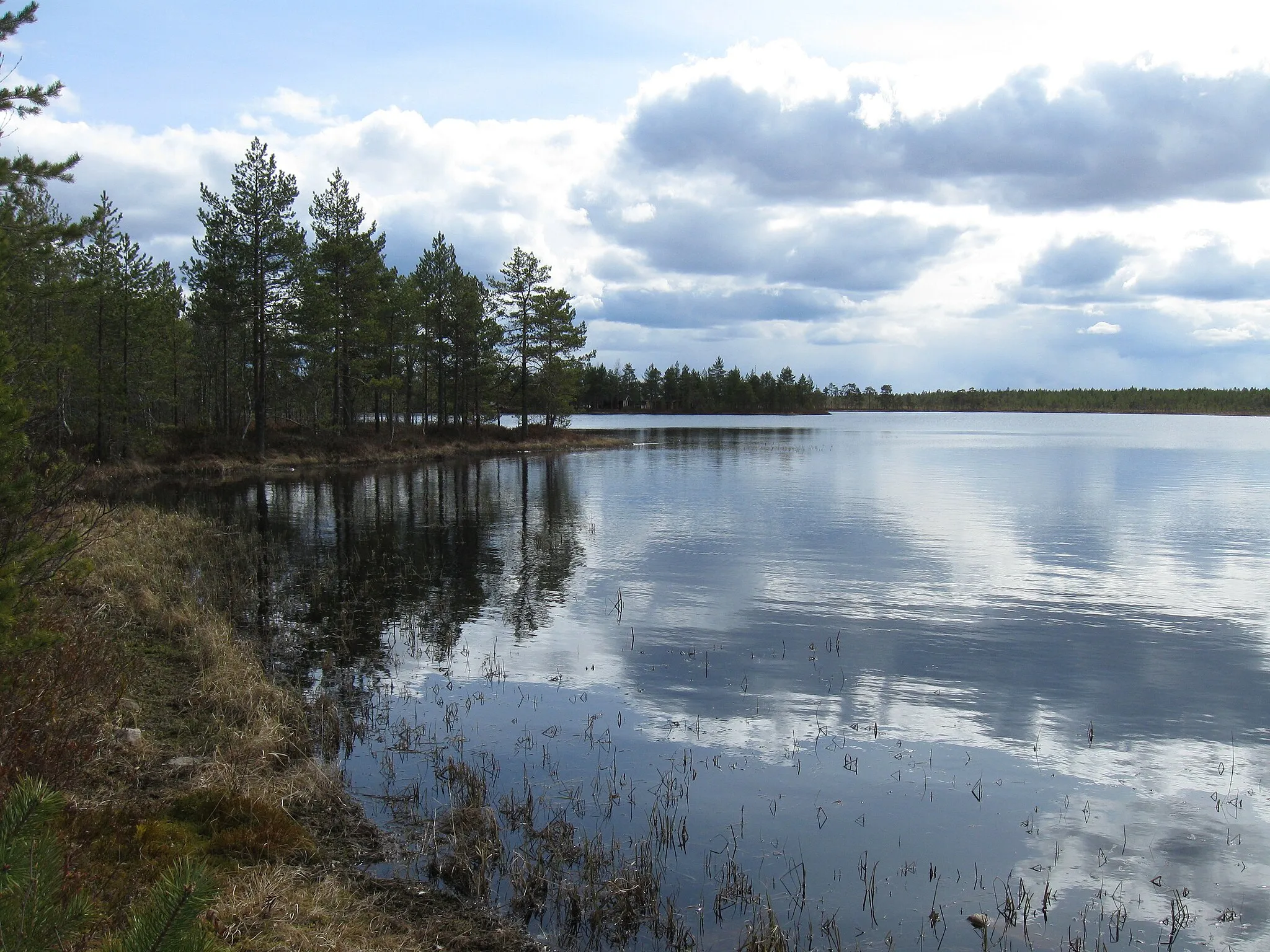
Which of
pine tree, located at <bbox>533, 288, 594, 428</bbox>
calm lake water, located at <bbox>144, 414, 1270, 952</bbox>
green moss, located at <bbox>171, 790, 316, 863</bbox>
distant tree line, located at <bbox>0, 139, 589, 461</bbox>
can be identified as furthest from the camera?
pine tree, located at <bbox>533, 288, 594, 428</bbox>

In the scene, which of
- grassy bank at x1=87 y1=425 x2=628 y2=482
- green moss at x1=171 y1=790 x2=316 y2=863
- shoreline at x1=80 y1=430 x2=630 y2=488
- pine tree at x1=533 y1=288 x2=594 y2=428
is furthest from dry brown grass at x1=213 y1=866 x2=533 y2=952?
pine tree at x1=533 y1=288 x2=594 y2=428

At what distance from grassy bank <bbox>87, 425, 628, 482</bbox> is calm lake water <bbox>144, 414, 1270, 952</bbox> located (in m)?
17.7

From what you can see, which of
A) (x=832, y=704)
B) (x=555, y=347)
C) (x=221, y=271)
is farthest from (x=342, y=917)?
(x=555, y=347)

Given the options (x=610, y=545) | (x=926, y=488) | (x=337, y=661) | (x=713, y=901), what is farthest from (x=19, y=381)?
(x=926, y=488)

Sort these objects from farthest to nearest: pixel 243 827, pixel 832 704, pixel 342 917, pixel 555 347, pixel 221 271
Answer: pixel 555 347 → pixel 221 271 → pixel 832 704 → pixel 243 827 → pixel 342 917

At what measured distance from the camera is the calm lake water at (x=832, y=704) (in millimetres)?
8484

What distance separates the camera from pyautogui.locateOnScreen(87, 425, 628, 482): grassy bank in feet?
161

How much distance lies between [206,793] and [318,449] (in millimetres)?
52620

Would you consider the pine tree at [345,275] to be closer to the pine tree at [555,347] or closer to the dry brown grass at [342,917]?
the pine tree at [555,347]

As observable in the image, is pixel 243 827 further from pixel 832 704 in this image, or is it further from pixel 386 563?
pixel 386 563

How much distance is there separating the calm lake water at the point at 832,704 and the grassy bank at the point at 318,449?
17.7m

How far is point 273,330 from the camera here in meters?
54.0

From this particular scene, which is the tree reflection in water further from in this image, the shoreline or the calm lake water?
the shoreline

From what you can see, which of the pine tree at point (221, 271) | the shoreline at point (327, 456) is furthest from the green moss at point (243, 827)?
the pine tree at point (221, 271)
